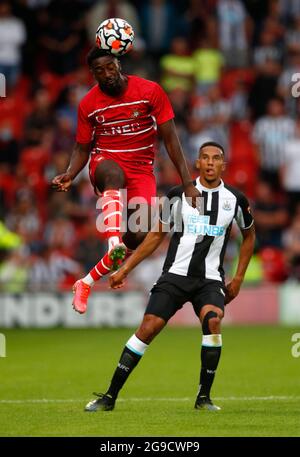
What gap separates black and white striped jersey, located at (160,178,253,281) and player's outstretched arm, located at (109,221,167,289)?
0.12 metres

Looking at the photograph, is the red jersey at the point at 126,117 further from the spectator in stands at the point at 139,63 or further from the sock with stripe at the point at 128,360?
the spectator in stands at the point at 139,63

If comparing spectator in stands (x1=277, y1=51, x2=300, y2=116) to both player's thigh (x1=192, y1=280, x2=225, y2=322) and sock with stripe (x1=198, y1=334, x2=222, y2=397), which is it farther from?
sock with stripe (x1=198, y1=334, x2=222, y2=397)

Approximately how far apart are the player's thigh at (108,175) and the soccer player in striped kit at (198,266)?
2.09ft

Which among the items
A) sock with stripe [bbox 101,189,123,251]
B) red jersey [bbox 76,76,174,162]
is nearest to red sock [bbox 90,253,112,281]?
sock with stripe [bbox 101,189,123,251]

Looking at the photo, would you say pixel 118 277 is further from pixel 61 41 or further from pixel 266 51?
pixel 266 51

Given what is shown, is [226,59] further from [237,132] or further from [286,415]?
[286,415]

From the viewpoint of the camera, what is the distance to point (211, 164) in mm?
10656

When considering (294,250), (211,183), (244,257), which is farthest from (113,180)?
(294,250)

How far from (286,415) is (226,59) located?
14951mm

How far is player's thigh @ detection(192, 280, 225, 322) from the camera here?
1059 centimetres

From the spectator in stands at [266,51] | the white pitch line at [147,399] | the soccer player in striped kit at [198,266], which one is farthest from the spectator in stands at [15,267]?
the soccer player in striped kit at [198,266]

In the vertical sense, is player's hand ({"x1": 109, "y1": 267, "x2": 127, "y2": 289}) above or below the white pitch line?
above
